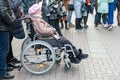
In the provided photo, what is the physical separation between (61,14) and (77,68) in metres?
2.95

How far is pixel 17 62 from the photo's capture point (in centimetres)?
630

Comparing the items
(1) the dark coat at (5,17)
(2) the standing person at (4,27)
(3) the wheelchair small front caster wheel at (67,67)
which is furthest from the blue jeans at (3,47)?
(3) the wheelchair small front caster wheel at (67,67)

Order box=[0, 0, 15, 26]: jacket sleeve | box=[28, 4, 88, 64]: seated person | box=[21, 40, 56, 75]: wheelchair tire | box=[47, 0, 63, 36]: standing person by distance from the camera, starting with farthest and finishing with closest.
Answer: box=[47, 0, 63, 36]: standing person < box=[28, 4, 88, 64]: seated person < box=[21, 40, 56, 75]: wheelchair tire < box=[0, 0, 15, 26]: jacket sleeve

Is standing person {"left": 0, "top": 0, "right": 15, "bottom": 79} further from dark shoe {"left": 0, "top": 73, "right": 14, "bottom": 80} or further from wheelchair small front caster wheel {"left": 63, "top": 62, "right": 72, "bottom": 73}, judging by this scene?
wheelchair small front caster wheel {"left": 63, "top": 62, "right": 72, "bottom": 73}

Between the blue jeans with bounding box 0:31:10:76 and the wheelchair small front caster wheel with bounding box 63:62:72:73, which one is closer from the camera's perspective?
the blue jeans with bounding box 0:31:10:76

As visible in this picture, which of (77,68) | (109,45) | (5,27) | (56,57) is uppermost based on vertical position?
(5,27)

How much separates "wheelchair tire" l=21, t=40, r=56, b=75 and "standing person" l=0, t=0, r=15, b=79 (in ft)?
1.39

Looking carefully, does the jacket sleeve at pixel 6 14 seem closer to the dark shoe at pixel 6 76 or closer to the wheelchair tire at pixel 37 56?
the wheelchair tire at pixel 37 56

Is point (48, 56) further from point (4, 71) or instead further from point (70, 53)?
point (4, 71)

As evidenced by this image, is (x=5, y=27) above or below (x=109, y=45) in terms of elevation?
above

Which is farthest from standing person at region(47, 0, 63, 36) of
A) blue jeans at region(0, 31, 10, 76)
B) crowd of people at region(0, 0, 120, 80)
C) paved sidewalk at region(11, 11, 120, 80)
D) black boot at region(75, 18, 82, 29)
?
blue jeans at region(0, 31, 10, 76)

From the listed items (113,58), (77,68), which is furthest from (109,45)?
(77,68)

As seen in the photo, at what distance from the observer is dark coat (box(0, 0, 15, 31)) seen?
4.95m

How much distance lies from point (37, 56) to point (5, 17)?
44.7 inches
